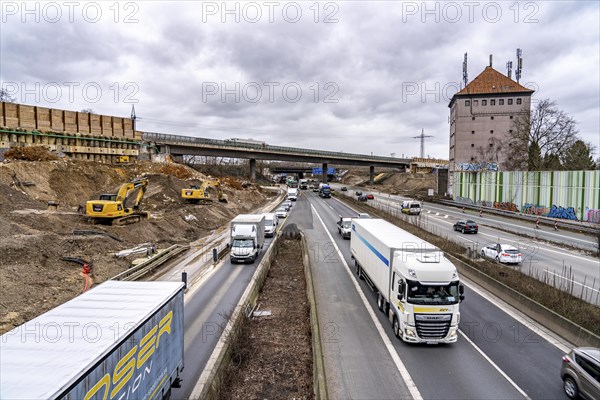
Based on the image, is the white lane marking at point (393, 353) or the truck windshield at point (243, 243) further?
the truck windshield at point (243, 243)

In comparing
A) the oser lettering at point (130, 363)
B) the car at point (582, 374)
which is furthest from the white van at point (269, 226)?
the car at point (582, 374)

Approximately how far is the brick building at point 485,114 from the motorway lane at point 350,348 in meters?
71.2

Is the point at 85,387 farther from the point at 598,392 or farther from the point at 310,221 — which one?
the point at 310,221

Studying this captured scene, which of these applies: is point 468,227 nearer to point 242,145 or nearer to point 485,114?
point 485,114

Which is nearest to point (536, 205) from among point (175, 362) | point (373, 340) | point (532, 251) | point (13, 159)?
point (532, 251)

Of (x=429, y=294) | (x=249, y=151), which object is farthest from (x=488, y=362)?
(x=249, y=151)

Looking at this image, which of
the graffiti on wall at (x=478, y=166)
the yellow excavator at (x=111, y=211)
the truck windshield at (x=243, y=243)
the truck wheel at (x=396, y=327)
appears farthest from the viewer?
the graffiti on wall at (x=478, y=166)

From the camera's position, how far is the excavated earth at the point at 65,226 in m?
19.4

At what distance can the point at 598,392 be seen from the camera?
10.1 metres

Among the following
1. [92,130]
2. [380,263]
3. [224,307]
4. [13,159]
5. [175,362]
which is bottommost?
[224,307]

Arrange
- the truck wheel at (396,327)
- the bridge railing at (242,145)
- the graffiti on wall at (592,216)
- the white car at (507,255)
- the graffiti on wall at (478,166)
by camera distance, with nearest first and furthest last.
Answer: the truck wheel at (396,327)
the white car at (507,255)
the graffiti on wall at (592,216)
the graffiti on wall at (478,166)
the bridge railing at (242,145)

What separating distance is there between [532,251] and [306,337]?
26.6 metres

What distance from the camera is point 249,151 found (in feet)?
321

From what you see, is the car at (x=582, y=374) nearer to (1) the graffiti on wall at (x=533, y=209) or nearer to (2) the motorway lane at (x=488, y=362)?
(2) the motorway lane at (x=488, y=362)
